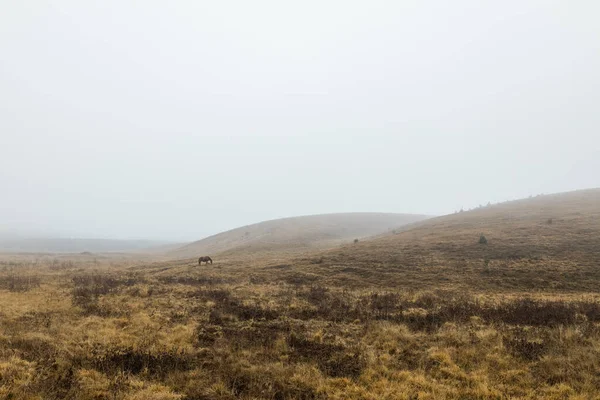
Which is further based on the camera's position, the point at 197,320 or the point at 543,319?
the point at 197,320

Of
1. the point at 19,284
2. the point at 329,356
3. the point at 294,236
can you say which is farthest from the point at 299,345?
the point at 294,236

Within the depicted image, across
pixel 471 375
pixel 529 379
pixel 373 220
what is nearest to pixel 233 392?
pixel 471 375

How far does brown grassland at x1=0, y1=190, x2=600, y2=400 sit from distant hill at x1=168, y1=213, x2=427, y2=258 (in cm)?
2992

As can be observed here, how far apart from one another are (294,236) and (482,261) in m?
45.5

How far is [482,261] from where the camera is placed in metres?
27.1

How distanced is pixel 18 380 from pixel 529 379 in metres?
14.7

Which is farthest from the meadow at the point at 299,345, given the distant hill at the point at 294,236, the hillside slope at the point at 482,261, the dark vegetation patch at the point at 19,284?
the distant hill at the point at 294,236

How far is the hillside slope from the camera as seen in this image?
22.5 m

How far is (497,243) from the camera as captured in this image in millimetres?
31531

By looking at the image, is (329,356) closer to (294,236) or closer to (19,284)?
(19,284)

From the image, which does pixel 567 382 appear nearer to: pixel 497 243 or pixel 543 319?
pixel 543 319

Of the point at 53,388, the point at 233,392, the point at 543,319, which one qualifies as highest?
the point at 53,388

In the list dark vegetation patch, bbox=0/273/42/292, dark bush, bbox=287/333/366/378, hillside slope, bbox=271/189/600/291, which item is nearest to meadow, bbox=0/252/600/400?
dark bush, bbox=287/333/366/378

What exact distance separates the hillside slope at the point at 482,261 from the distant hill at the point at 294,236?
69.3 feet
